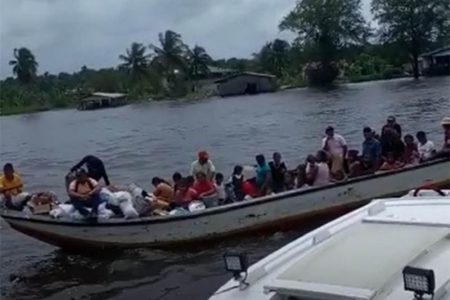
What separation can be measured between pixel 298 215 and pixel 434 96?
115 ft

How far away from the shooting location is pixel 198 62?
9406 cm

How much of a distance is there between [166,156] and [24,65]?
293 ft

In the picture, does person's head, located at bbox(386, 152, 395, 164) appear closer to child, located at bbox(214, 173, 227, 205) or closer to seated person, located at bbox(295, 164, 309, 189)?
seated person, located at bbox(295, 164, 309, 189)

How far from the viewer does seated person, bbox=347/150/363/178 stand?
45.4ft

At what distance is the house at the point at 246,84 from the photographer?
3241 inches

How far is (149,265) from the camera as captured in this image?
1164cm

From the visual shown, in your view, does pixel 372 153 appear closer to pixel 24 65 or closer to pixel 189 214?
pixel 189 214

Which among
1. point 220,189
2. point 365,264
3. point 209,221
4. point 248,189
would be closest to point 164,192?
point 220,189

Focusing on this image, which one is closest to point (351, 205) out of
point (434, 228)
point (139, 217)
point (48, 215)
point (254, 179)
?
point (254, 179)

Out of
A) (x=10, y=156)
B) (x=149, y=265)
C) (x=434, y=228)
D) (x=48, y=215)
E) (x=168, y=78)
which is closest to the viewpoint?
(x=434, y=228)

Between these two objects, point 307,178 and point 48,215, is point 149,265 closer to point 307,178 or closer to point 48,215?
point 48,215

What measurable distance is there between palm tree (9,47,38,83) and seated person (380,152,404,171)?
10056 centimetres

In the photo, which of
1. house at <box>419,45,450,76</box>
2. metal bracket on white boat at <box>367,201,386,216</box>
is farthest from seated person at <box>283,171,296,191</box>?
house at <box>419,45,450,76</box>

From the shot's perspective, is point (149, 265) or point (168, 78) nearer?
point (149, 265)
